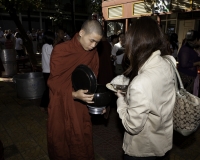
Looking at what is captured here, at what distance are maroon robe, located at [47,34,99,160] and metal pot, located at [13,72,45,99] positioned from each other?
2.61 meters

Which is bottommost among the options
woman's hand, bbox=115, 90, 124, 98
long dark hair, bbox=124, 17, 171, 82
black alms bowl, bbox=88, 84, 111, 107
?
black alms bowl, bbox=88, 84, 111, 107

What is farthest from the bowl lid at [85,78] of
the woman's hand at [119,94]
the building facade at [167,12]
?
the building facade at [167,12]

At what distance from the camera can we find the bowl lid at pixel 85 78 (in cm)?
159

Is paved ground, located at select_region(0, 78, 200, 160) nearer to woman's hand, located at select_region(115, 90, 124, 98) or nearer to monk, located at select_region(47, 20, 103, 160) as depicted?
monk, located at select_region(47, 20, 103, 160)

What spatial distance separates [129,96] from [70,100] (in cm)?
83

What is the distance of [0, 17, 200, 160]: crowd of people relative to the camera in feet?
3.72

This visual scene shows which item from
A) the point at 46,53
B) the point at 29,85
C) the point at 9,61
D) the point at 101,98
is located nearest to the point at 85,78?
the point at 101,98

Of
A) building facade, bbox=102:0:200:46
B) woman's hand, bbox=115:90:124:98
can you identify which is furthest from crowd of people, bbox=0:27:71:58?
building facade, bbox=102:0:200:46

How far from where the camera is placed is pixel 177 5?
29.1 feet

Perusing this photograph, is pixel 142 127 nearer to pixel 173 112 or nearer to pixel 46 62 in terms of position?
pixel 173 112

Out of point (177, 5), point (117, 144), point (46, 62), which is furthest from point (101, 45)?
point (177, 5)

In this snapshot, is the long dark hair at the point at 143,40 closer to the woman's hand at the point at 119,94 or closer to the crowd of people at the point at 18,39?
the woman's hand at the point at 119,94

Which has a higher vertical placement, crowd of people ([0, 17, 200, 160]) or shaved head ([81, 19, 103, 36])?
shaved head ([81, 19, 103, 36])

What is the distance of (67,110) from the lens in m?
1.87
